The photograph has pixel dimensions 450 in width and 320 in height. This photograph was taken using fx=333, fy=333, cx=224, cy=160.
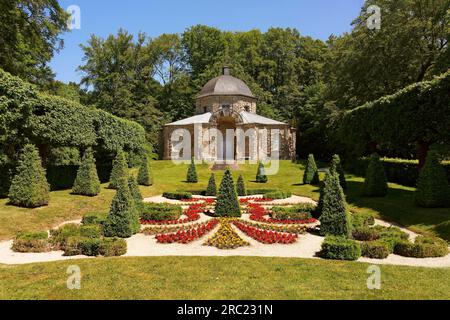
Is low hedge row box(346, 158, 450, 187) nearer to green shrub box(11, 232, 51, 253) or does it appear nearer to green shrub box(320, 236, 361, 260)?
green shrub box(320, 236, 361, 260)

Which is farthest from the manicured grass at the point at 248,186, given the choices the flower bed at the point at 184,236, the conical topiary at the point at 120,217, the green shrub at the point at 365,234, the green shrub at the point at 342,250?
the flower bed at the point at 184,236

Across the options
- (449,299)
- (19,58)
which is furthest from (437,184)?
(19,58)

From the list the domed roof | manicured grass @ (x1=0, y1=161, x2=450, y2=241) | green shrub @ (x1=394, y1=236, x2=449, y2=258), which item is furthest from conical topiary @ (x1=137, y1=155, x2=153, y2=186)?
the domed roof

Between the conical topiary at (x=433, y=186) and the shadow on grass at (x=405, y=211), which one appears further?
the conical topiary at (x=433, y=186)

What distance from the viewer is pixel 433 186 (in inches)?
640

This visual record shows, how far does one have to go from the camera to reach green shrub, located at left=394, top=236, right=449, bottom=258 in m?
10.2

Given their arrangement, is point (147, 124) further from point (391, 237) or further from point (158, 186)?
point (391, 237)

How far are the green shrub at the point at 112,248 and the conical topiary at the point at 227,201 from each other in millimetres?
6426

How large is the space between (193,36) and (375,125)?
4641 cm

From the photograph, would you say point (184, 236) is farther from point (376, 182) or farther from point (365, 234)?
point (376, 182)

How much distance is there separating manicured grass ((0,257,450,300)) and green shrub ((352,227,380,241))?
3.49m

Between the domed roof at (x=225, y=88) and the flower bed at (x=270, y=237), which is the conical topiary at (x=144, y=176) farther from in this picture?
the domed roof at (x=225, y=88)

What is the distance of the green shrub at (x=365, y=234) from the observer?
1216 cm

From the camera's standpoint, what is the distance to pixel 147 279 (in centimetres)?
776
